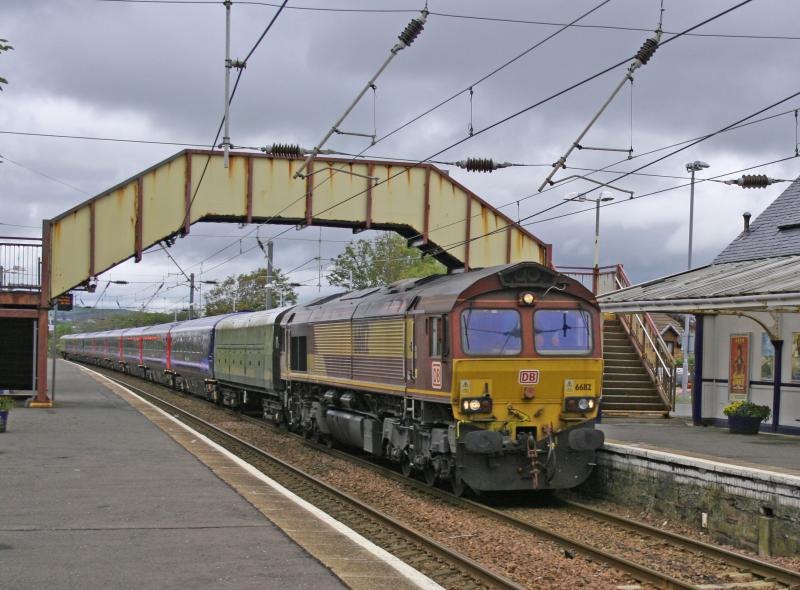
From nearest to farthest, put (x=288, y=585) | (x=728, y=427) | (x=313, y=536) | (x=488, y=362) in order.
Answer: (x=288, y=585)
(x=313, y=536)
(x=488, y=362)
(x=728, y=427)

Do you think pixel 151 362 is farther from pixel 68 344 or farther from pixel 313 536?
pixel 68 344

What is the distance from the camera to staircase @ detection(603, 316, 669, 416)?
22266 millimetres

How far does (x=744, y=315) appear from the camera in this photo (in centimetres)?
1803

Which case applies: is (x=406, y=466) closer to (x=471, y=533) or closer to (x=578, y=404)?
(x=578, y=404)

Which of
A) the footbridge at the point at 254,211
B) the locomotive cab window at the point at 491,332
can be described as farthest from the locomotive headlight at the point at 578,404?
the footbridge at the point at 254,211

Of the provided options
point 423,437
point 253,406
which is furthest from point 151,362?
point 423,437

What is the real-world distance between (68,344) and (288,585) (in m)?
99.9

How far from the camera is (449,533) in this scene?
1114 centimetres

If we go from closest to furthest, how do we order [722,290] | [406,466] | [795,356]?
1. [406,466]
2. [722,290]
3. [795,356]

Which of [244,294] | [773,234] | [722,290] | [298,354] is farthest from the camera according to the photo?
[244,294]

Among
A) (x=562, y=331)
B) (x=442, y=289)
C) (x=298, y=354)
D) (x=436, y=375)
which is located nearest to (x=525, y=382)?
(x=562, y=331)

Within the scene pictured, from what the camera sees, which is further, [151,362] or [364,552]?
[151,362]

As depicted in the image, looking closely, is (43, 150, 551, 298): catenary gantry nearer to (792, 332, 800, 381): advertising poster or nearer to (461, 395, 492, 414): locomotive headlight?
(792, 332, 800, 381): advertising poster

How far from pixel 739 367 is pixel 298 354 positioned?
9.05m
